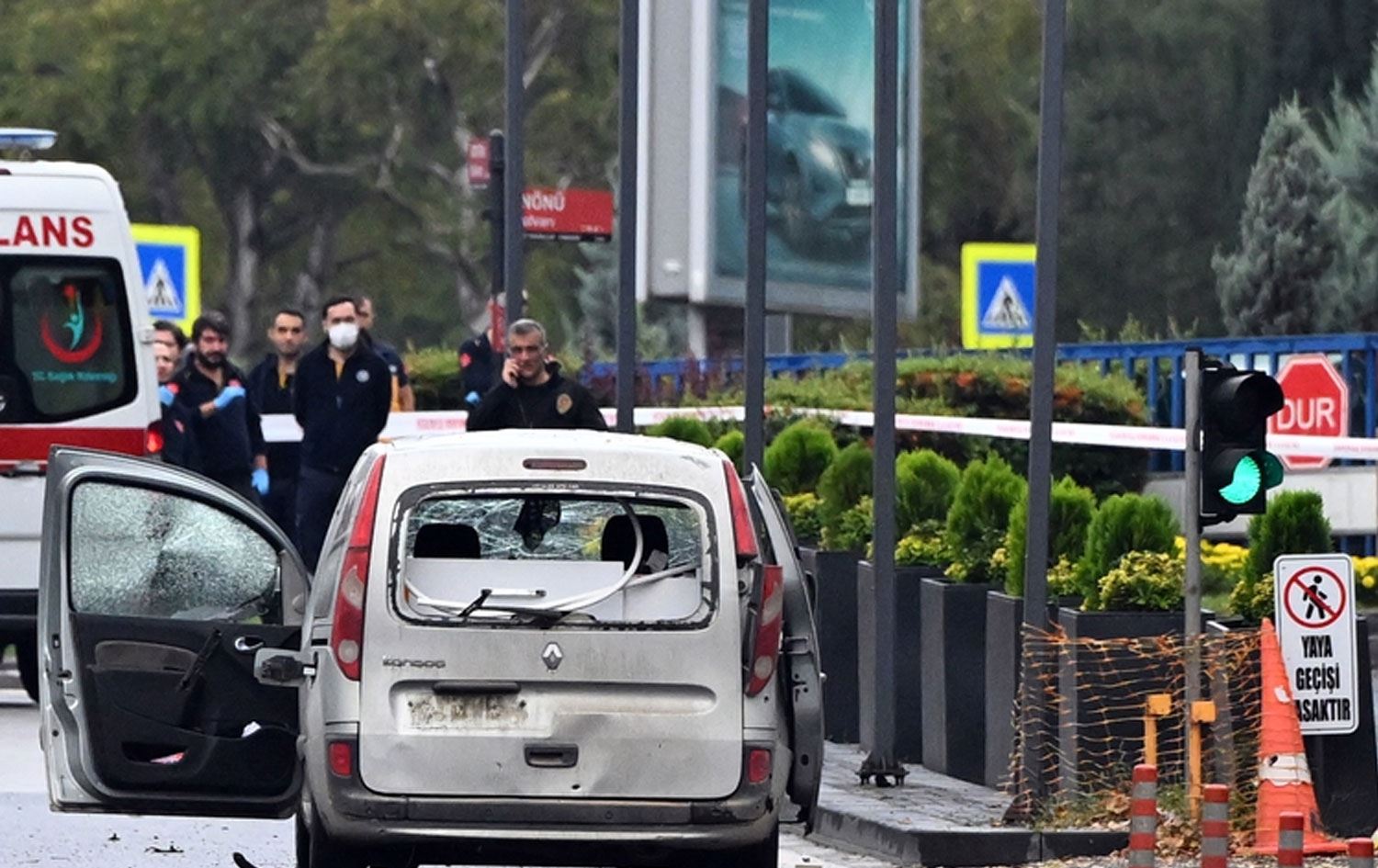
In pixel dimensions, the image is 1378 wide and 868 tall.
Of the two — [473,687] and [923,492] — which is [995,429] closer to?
[923,492]

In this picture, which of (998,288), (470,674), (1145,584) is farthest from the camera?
(998,288)

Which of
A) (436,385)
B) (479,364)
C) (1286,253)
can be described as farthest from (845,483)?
(1286,253)

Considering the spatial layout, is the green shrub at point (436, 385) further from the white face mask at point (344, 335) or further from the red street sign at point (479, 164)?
the white face mask at point (344, 335)

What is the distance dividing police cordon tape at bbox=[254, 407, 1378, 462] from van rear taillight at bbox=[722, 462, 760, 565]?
7.51 metres

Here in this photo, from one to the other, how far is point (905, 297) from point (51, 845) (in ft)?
58.9

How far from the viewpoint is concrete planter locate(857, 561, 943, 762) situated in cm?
1606

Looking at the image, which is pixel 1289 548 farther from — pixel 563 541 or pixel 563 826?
pixel 563 826

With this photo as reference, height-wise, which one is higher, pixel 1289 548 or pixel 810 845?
pixel 1289 548

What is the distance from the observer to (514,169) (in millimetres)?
22750

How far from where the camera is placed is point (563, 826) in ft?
34.4

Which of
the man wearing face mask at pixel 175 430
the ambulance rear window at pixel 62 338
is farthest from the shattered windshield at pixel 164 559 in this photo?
the man wearing face mask at pixel 175 430

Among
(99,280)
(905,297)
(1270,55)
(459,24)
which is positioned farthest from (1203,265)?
(99,280)

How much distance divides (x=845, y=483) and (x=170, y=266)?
12858 millimetres

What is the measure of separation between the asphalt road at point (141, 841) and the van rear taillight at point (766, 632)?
2.51 m
